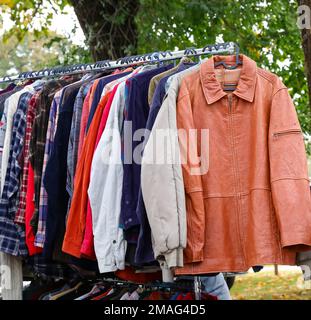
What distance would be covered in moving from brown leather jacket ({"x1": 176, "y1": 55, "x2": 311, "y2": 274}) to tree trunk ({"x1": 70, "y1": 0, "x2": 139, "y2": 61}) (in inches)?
161

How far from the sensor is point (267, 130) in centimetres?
344

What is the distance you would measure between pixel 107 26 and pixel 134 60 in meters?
3.73

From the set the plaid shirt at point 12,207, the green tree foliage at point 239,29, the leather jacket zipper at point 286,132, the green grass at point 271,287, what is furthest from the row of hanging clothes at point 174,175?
the green grass at point 271,287

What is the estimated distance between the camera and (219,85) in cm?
353

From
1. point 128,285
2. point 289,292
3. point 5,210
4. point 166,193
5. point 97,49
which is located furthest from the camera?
point 289,292

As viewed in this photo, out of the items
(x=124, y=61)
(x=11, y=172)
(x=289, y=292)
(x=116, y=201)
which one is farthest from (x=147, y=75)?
(x=289, y=292)

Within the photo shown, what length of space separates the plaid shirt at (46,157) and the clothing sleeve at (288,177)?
1340mm

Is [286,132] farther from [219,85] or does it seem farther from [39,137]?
[39,137]

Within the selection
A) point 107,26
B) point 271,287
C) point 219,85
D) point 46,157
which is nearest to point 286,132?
point 219,85

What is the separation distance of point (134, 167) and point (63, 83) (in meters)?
1.02

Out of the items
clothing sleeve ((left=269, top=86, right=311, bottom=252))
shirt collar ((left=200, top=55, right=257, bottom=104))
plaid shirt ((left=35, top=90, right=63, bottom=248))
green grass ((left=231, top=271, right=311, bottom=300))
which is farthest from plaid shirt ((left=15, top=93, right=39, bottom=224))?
green grass ((left=231, top=271, right=311, bottom=300))

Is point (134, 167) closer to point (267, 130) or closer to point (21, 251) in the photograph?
point (267, 130)

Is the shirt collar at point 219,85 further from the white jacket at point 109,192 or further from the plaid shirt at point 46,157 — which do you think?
the plaid shirt at point 46,157

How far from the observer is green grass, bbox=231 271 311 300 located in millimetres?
9117
